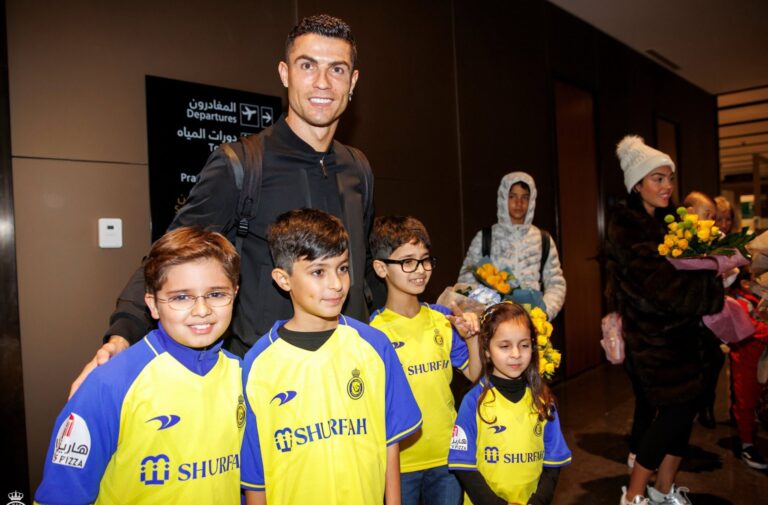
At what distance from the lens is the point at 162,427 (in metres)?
1.24

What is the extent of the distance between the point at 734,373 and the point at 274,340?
3404 millimetres

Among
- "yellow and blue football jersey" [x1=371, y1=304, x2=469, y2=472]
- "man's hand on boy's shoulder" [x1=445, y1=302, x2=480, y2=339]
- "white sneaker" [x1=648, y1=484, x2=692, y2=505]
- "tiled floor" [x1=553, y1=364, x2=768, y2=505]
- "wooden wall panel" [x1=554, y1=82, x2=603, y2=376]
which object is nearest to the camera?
"man's hand on boy's shoulder" [x1=445, y1=302, x2=480, y2=339]

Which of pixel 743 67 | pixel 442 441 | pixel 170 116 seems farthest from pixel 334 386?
pixel 743 67

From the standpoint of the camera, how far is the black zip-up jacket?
148cm

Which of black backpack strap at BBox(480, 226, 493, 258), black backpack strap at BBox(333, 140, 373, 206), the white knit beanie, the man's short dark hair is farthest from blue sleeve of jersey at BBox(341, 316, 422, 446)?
black backpack strap at BBox(480, 226, 493, 258)

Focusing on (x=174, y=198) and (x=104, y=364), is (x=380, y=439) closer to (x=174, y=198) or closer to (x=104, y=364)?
(x=104, y=364)

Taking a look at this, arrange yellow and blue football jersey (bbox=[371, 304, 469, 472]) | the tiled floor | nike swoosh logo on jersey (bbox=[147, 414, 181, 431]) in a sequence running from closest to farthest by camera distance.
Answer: nike swoosh logo on jersey (bbox=[147, 414, 181, 431]) → yellow and blue football jersey (bbox=[371, 304, 469, 472]) → the tiled floor

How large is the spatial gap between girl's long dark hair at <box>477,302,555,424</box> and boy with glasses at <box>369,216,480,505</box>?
0.13ft

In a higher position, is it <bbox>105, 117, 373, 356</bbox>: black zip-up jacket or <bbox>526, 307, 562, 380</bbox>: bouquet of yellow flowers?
<bbox>105, 117, 373, 356</bbox>: black zip-up jacket

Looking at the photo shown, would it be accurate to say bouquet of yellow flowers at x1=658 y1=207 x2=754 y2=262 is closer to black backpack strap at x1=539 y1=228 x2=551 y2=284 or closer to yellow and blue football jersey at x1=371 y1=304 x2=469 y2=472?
black backpack strap at x1=539 y1=228 x2=551 y2=284

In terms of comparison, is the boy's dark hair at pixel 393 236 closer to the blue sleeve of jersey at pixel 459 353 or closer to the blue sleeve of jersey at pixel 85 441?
the blue sleeve of jersey at pixel 459 353

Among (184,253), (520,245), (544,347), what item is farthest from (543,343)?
(520,245)

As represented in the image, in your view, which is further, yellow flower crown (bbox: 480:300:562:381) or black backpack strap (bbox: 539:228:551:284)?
black backpack strap (bbox: 539:228:551:284)

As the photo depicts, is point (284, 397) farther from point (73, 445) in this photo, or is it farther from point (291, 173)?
point (291, 173)
